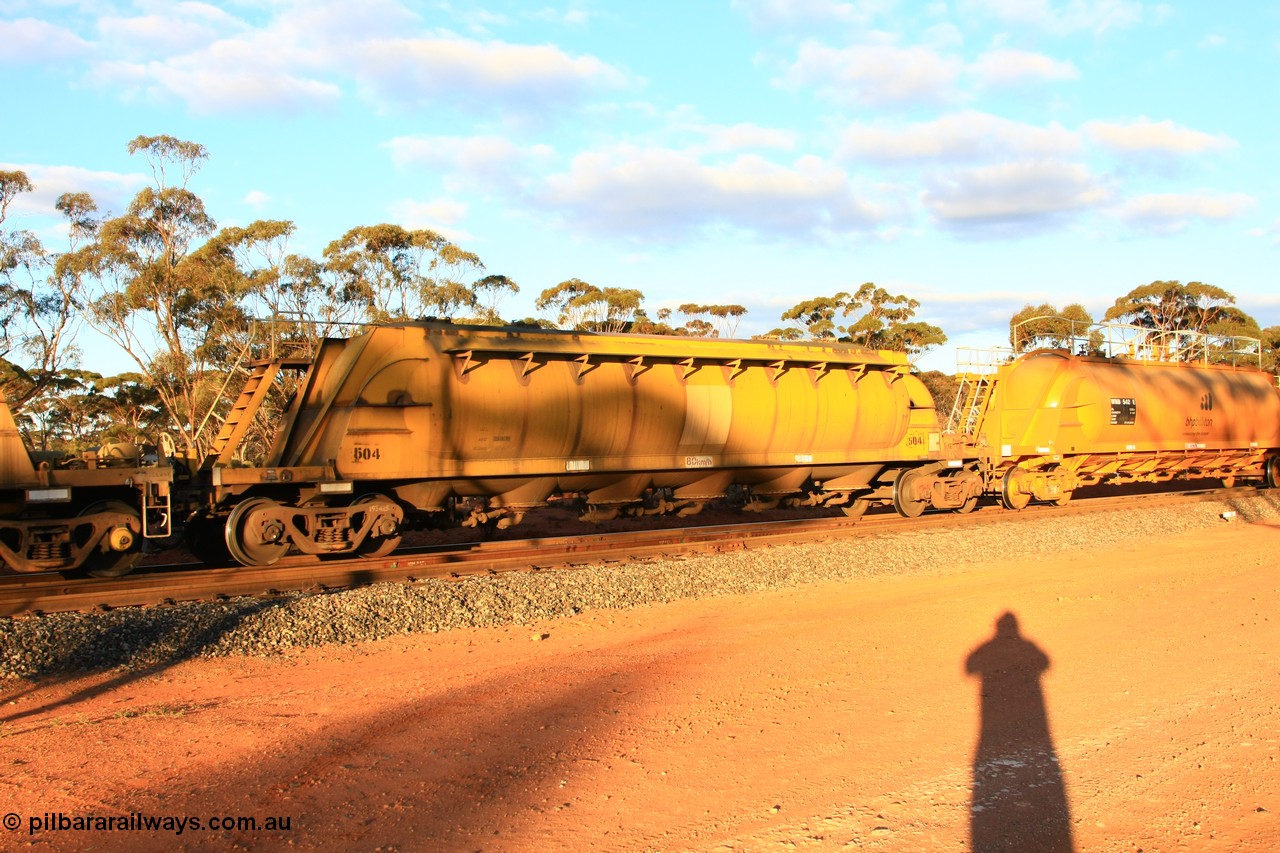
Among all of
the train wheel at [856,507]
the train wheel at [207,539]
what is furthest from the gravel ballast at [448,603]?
the train wheel at [207,539]

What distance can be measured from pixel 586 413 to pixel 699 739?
7.54 metres

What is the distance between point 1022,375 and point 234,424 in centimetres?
1628

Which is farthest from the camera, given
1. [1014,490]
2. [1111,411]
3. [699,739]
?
[1111,411]

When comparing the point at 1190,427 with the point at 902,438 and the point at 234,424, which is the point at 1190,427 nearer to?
the point at 902,438

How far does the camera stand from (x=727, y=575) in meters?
11.3

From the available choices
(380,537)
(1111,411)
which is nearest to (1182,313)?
(1111,411)

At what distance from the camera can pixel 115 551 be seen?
10.5 m

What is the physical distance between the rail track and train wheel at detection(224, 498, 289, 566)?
228 mm

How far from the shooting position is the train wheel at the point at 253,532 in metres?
11.0

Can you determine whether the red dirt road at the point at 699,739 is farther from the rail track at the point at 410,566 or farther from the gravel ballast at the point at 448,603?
the rail track at the point at 410,566

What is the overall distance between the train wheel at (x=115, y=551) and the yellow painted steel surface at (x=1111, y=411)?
49.9ft

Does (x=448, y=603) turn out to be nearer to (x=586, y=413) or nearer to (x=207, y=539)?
(x=586, y=413)

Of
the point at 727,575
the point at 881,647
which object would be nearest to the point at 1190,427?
the point at 727,575

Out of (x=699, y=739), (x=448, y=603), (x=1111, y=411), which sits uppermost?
(x=1111, y=411)
